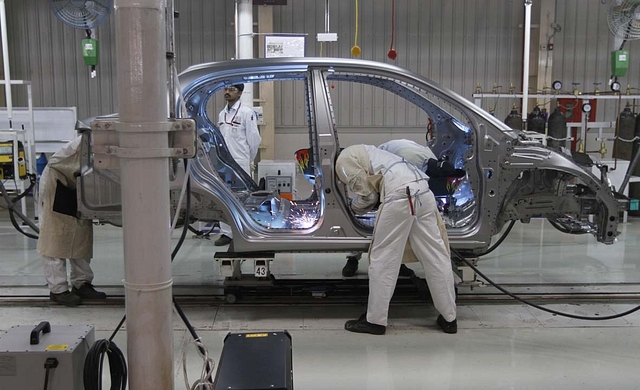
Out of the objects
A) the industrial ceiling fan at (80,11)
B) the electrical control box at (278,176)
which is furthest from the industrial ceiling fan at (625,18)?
the industrial ceiling fan at (80,11)

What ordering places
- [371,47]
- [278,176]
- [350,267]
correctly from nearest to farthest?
[350,267] < [278,176] < [371,47]

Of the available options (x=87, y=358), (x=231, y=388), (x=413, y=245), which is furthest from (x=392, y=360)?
(x=87, y=358)

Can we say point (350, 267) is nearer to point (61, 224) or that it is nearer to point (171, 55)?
point (61, 224)

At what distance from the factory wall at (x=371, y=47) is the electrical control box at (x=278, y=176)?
4.30 m

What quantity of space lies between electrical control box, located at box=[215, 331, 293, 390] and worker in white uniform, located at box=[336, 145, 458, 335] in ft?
4.04

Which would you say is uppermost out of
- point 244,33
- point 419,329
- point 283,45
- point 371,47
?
point 371,47

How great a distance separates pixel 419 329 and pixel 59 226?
2675 mm

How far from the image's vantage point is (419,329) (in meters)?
3.97

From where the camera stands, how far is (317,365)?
11.1 feet

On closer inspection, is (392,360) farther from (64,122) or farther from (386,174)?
(64,122)

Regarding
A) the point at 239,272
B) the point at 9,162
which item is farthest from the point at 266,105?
the point at 239,272

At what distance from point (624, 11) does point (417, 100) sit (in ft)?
11.3

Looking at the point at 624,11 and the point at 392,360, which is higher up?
the point at 624,11

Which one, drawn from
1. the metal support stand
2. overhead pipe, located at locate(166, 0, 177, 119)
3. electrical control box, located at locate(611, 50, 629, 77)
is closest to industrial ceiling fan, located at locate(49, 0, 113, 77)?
the metal support stand
